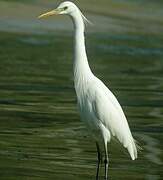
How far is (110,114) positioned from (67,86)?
320 inches

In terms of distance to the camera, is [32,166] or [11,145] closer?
[32,166]

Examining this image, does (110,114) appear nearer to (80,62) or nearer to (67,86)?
(80,62)

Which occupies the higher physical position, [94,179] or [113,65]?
[94,179]

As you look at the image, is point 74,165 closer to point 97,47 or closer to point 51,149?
point 51,149

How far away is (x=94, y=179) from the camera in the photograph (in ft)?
35.0

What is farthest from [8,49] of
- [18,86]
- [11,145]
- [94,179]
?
[94,179]

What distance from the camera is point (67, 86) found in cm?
1855

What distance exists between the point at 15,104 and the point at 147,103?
2.61 m

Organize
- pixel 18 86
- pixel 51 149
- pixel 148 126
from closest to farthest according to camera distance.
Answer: pixel 51 149 < pixel 148 126 < pixel 18 86

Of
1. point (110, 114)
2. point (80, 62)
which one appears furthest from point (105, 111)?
point (80, 62)

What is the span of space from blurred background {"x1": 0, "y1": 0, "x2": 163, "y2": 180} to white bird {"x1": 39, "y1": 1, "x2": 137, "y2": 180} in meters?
0.47

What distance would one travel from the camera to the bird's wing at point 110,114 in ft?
34.2

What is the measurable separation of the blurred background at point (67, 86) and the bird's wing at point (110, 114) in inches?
17.8

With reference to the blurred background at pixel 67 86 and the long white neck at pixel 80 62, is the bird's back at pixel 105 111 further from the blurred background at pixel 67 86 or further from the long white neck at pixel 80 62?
the blurred background at pixel 67 86
